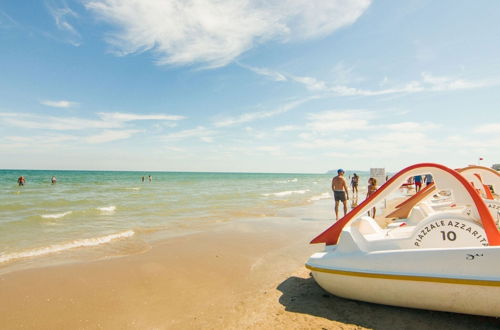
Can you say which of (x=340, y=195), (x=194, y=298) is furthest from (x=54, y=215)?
(x=340, y=195)

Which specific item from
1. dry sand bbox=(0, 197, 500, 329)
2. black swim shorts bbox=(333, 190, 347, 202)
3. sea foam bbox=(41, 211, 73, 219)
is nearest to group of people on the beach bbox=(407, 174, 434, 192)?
black swim shorts bbox=(333, 190, 347, 202)

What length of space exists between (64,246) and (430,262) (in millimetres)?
8279

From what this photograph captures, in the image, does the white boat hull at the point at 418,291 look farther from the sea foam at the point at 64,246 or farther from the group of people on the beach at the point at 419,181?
the group of people on the beach at the point at 419,181

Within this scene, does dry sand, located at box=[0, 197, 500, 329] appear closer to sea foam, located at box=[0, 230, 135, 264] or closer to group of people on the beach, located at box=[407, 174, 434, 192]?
sea foam, located at box=[0, 230, 135, 264]

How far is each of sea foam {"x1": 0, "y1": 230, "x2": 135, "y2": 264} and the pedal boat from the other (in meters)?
6.56

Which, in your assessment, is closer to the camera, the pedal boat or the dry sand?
the pedal boat

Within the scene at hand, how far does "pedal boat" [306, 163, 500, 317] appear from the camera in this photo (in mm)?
3047

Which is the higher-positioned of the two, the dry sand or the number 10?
the number 10

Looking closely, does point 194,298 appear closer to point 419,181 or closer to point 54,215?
point 54,215

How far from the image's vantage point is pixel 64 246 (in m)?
7.66

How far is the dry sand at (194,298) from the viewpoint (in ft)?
11.6

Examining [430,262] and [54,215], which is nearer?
[430,262]

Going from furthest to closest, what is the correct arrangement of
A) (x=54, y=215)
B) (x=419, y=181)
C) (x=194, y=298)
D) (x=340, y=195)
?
1. (x=419, y=181)
2. (x=54, y=215)
3. (x=340, y=195)
4. (x=194, y=298)

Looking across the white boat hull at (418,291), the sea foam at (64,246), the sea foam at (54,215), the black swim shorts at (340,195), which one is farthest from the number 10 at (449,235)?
the sea foam at (54,215)
